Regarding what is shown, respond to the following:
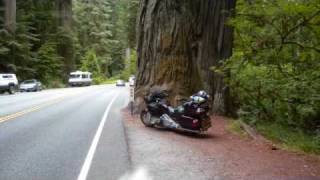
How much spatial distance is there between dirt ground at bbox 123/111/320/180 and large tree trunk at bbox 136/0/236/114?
407cm

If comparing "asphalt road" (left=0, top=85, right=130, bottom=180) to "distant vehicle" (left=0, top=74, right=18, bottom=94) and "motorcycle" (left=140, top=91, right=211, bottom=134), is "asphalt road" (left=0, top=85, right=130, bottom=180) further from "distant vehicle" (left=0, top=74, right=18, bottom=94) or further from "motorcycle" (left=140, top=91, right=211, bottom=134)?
"distant vehicle" (left=0, top=74, right=18, bottom=94)

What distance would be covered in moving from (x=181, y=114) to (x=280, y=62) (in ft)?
10.8

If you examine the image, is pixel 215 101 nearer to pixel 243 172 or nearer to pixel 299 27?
pixel 299 27

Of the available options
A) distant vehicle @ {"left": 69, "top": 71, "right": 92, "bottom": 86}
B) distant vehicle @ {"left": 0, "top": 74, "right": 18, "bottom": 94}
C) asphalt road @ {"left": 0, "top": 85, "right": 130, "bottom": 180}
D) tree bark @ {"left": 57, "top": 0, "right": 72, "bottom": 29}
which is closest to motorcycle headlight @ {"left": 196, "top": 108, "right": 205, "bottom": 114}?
asphalt road @ {"left": 0, "top": 85, "right": 130, "bottom": 180}

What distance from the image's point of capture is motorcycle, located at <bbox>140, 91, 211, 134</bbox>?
1388 centimetres

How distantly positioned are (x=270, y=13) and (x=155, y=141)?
4.63 m

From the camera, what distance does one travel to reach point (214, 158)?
10.5 meters

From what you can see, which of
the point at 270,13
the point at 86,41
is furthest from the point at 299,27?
the point at 86,41

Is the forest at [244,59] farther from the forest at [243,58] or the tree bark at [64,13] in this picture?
the tree bark at [64,13]

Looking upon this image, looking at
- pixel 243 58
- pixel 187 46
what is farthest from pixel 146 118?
pixel 187 46

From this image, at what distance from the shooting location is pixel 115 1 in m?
124

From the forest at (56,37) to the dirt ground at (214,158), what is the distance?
36.4 meters

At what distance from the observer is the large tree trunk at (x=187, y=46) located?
18.2 metres

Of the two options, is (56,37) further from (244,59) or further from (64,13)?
(244,59)
